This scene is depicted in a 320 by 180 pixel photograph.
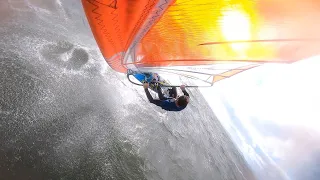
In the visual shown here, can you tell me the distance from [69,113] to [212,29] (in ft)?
21.5

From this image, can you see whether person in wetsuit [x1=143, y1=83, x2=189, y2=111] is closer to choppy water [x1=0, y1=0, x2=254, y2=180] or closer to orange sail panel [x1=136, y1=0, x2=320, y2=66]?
orange sail panel [x1=136, y1=0, x2=320, y2=66]

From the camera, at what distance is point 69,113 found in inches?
328

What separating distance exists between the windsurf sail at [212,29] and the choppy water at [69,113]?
3.95 meters

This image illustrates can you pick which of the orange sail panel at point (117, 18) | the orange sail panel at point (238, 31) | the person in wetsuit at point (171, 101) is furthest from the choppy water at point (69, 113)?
the orange sail panel at point (238, 31)

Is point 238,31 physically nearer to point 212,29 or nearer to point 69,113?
point 212,29

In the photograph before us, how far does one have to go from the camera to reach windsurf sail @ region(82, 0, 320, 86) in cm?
264

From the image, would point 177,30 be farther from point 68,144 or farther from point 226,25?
point 68,144

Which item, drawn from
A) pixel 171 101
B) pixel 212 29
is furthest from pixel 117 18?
pixel 171 101

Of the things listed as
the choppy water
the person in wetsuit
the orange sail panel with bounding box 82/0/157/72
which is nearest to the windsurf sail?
the orange sail panel with bounding box 82/0/157/72

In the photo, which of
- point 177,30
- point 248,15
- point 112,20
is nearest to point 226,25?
point 248,15

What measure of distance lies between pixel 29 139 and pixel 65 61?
12.6ft

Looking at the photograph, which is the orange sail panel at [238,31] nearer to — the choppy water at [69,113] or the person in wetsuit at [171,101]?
the person in wetsuit at [171,101]

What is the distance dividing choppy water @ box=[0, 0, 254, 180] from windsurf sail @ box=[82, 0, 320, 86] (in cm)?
395

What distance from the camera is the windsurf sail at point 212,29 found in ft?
8.68
